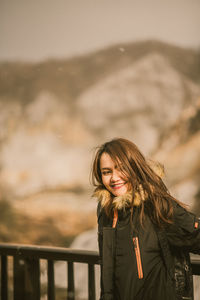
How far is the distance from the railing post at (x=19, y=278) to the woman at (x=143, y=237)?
785 mm

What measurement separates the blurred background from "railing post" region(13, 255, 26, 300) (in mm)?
4123

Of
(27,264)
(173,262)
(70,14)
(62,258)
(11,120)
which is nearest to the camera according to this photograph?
(173,262)

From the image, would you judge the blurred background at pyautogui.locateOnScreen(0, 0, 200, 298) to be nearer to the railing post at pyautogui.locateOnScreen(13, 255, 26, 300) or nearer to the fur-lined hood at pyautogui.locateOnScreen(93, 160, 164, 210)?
the railing post at pyautogui.locateOnScreen(13, 255, 26, 300)

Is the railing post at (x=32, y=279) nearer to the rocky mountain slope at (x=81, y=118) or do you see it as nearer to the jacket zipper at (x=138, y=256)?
the jacket zipper at (x=138, y=256)

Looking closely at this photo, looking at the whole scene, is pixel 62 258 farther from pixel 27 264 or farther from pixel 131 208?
pixel 131 208

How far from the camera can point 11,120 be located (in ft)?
20.5

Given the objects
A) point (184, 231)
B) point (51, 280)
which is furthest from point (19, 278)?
point (184, 231)

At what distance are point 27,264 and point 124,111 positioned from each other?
474 cm

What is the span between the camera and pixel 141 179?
1.10 metres

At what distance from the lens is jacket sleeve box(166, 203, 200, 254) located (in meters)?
0.93

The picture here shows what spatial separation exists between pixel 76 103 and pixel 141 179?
17.2 feet

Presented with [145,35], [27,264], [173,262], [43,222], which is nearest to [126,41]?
[145,35]

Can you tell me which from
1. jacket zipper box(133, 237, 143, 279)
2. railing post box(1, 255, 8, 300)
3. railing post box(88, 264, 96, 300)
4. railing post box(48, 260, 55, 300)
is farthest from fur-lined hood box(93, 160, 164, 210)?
railing post box(1, 255, 8, 300)

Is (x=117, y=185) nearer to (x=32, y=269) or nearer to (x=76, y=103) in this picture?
(x=32, y=269)
